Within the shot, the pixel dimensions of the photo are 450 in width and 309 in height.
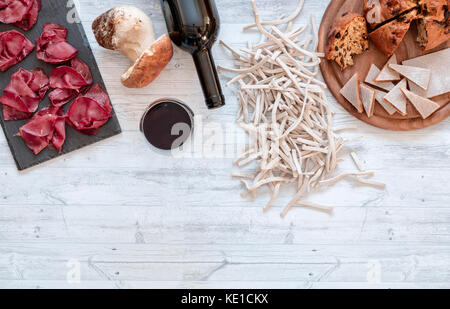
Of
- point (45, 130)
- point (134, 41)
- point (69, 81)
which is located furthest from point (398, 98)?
point (45, 130)

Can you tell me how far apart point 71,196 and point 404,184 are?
1.55 m

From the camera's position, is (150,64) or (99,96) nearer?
(150,64)

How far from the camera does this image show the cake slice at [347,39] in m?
1.56

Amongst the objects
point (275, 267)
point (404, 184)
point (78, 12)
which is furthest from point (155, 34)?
point (404, 184)

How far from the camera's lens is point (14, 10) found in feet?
5.36

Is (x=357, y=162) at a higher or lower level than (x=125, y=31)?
lower

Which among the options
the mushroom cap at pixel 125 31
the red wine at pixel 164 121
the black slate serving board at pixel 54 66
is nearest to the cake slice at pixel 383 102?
the red wine at pixel 164 121

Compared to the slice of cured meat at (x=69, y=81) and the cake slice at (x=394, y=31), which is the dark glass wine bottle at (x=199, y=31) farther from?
the cake slice at (x=394, y=31)

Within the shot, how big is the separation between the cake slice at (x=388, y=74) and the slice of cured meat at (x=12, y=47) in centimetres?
154

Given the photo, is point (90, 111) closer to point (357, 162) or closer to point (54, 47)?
point (54, 47)

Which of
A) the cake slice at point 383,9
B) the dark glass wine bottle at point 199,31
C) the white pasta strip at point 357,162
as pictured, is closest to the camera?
the dark glass wine bottle at point 199,31

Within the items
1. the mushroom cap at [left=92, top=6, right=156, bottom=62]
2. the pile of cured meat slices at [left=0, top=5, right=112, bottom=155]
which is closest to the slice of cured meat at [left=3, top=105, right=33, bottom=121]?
the pile of cured meat slices at [left=0, top=5, right=112, bottom=155]

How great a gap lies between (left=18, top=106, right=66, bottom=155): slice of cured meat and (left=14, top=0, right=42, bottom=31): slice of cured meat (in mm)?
373

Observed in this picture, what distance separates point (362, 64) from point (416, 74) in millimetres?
223
